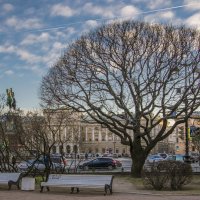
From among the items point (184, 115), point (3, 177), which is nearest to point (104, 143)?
point (184, 115)

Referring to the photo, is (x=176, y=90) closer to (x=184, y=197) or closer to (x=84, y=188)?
(x=84, y=188)

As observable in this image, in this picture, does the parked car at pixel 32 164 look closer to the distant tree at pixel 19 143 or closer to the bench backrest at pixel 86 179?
the distant tree at pixel 19 143

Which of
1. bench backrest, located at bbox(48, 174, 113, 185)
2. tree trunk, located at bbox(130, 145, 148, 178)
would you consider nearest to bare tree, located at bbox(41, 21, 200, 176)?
tree trunk, located at bbox(130, 145, 148, 178)

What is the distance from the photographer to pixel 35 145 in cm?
2773

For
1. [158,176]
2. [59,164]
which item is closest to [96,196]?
[158,176]

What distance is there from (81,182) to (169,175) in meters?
3.85

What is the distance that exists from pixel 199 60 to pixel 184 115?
4.67 m

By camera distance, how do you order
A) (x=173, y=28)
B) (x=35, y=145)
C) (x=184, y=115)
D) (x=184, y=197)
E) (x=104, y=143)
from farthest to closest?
(x=104, y=143)
(x=184, y=115)
(x=173, y=28)
(x=35, y=145)
(x=184, y=197)

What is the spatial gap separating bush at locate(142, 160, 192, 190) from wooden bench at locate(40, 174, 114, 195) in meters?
2.10

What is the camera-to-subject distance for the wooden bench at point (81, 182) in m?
19.2

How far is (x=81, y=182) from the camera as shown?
19578 mm

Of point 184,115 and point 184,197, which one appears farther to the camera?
point 184,115

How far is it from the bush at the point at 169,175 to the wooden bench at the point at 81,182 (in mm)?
2105

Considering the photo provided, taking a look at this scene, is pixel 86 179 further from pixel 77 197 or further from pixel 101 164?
pixel 101 164
